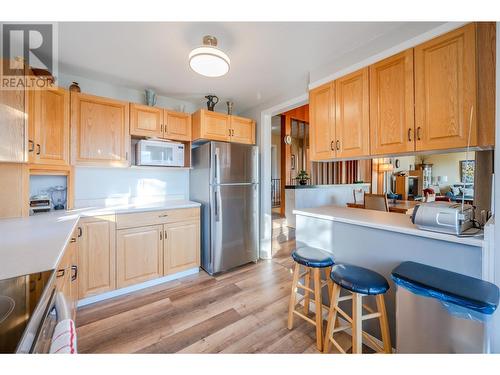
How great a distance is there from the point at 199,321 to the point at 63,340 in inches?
57.8

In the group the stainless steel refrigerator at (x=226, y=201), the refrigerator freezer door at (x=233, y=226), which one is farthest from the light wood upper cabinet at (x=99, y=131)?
the refrigerator freezer door at (x=233, y=226)

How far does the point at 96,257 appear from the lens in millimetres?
2023

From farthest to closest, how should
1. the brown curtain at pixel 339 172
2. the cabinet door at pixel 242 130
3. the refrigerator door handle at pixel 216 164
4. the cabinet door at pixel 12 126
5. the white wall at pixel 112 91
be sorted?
the brown curtain at pixel 339 172 < the cabinet door at pixel 242 130 < the refrigerator door handle at pixel 216 164 < the white wall at pixel 112 91 < the cabinet door at pixel 12 126

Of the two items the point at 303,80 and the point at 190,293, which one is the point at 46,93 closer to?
the point at 190,293

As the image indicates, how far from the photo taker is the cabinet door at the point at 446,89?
123cm

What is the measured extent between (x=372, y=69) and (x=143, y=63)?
2.25 meters

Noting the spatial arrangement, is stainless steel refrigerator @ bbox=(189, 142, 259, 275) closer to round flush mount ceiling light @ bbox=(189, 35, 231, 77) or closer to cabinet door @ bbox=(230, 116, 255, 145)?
cabinet door @ bbox=(230, 116, 255, 145)

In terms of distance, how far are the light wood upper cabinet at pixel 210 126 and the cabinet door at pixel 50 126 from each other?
1.36m

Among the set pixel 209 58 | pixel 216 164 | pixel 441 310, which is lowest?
pixel 441 310

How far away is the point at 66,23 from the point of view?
1562 mm

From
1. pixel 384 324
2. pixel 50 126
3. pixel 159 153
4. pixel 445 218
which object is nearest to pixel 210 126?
pixel 159 153

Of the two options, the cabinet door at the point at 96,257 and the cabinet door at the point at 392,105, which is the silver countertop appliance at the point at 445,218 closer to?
the cabinet door at the point at 392,105

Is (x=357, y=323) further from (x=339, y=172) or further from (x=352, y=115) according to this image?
(x=339, y=172)

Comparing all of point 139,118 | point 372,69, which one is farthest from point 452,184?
point 139,118
